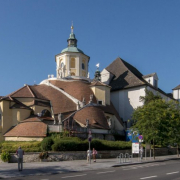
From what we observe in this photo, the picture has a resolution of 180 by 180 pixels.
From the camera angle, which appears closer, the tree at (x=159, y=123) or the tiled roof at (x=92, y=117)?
the tree at (x=159, y=123)

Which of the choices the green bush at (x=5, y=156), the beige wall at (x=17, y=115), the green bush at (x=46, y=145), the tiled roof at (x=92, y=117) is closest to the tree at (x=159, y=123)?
the tiled roof at (x=92, y=117)

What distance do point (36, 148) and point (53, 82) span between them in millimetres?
24109

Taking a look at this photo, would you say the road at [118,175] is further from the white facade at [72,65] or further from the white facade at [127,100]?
the white facade at [72,65]

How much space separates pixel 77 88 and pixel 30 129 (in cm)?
1549

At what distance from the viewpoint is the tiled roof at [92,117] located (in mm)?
42625

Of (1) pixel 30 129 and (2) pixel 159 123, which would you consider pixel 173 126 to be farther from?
(1) pixel 30 129

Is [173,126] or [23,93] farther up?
[23,93]

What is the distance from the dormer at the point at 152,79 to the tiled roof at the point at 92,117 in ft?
60.0

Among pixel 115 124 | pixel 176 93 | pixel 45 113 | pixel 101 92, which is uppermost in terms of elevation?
pixel 176 93

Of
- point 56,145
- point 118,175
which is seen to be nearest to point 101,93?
point 56,145

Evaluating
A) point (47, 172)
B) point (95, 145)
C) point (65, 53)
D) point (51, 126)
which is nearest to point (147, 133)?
point (95, 145)

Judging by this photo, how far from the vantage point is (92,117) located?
43.6 meters

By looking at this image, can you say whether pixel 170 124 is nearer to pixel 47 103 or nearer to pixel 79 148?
pixel 79 148

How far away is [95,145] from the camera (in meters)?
33.0
